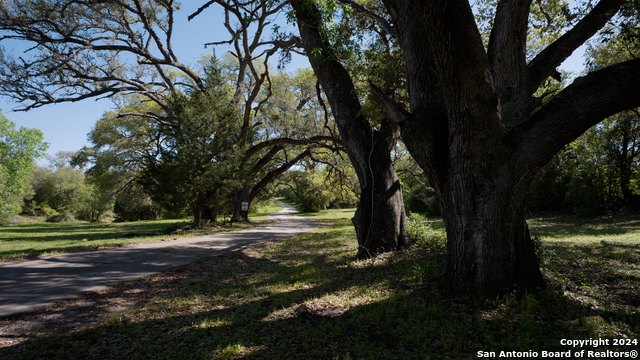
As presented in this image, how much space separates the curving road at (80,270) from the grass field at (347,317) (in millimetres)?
621

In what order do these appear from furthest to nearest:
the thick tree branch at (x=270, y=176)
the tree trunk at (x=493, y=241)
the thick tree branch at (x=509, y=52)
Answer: the thick tree branch at (x=270, y=176) < the thick tree branch at (x=509, y=52) < the tree trunk at (x=493, y=241)

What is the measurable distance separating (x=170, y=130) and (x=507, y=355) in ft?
52.5

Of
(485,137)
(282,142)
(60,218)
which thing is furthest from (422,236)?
(60,218)

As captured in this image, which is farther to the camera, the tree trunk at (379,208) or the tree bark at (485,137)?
the tree trunk at (379,208)

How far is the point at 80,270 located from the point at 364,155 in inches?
283

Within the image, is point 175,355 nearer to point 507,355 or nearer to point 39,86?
point 507,355

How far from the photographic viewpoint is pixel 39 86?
48.5 ft

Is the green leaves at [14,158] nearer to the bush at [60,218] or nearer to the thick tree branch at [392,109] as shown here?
the bush at [60,218]

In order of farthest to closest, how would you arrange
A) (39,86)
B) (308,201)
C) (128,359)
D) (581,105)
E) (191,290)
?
(308,201) → (39,86) → (191,290) → (581,105) → (128,359)

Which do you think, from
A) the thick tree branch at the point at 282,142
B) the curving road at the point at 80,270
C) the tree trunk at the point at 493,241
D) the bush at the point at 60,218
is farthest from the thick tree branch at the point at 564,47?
the bush at the point at 60,218

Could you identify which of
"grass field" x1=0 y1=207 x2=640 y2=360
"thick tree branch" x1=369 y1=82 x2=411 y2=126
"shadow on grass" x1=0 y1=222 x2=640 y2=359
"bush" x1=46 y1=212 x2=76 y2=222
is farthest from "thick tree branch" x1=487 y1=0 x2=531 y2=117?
"bush" x1=46 y1=212 x2=76 y2=222

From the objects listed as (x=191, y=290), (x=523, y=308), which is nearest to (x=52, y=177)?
(x=191, y=290)

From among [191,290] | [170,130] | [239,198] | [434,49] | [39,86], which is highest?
[39,86]

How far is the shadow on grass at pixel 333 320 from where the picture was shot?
3232mm
